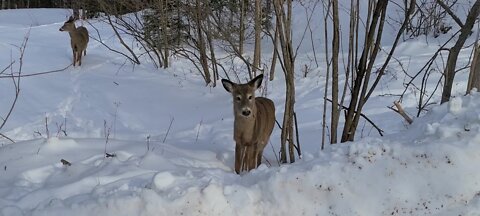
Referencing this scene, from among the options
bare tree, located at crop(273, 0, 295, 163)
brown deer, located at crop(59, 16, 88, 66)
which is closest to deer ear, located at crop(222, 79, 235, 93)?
bare tree, located at crop(273, 0, 295, 163)

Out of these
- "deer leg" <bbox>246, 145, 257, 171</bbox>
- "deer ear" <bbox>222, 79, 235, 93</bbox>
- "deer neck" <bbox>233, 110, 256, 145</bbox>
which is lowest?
Answer: "deer leg" <bbox>246, 145, 257, 171</bbox>

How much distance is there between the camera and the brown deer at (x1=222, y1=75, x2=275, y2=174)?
6730mm

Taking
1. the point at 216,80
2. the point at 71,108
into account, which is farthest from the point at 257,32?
the point at 71,108

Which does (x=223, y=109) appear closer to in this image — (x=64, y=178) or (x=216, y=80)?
(x=216, y=80)

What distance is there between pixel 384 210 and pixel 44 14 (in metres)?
33.9

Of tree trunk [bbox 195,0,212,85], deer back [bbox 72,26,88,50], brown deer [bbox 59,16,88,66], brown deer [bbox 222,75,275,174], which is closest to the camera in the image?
brown deer [bbox 222,75,275,174]

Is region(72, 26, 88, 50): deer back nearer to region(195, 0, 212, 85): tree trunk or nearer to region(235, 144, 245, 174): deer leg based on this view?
region(195, 0, 212, 85): tree trunk

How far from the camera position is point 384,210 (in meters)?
3.63

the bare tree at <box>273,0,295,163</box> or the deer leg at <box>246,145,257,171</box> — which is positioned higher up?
the bare tree at <box>273,0,295,163</box>

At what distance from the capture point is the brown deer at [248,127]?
6.73m

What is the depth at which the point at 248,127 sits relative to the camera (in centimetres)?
686

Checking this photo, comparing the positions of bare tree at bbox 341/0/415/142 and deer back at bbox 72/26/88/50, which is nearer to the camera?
bare tree at bbox 341/0/415/142

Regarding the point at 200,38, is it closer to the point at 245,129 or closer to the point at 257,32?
the point at 257,32

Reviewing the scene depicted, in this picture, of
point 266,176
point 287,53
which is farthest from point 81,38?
point 266,176
